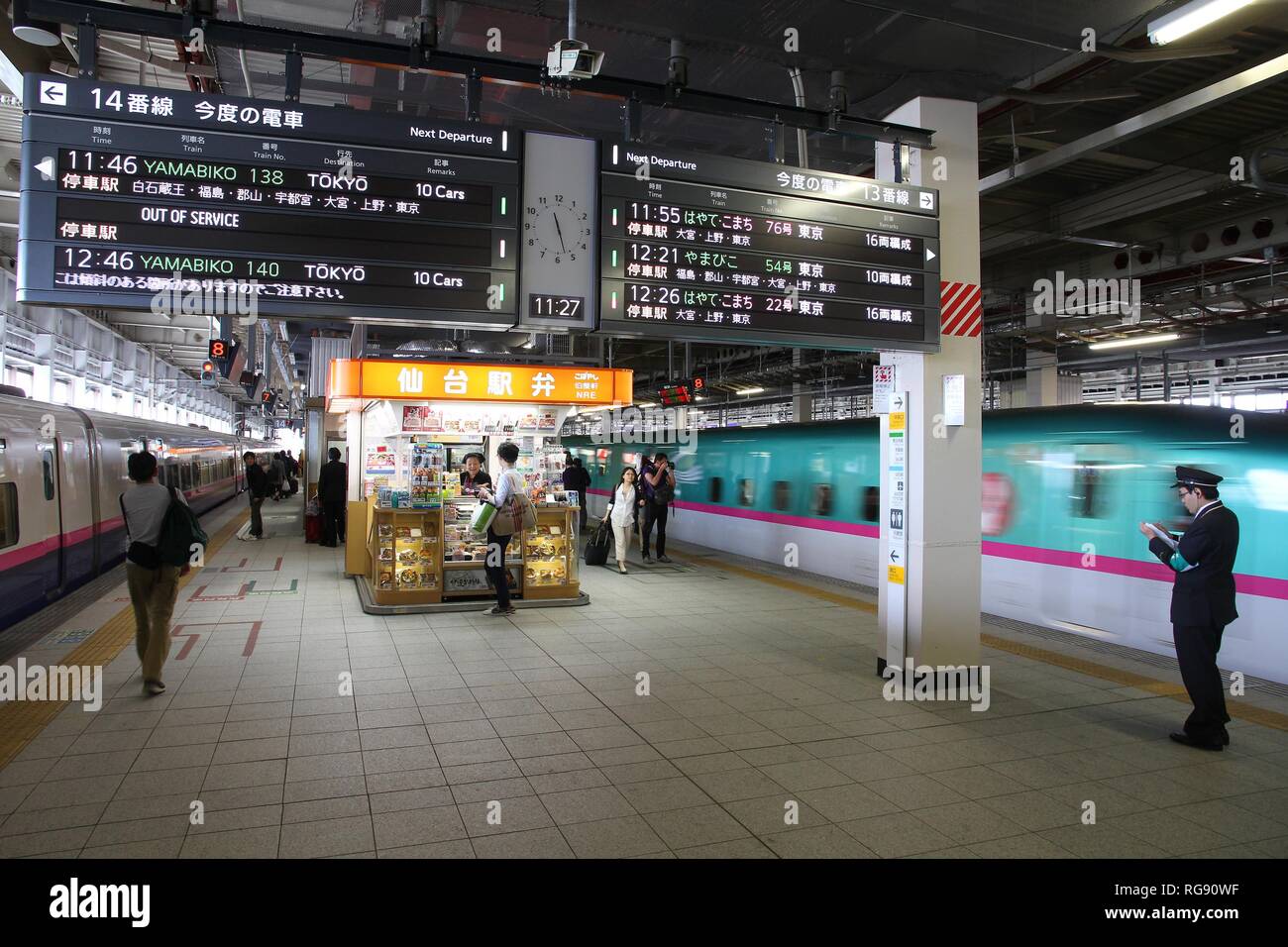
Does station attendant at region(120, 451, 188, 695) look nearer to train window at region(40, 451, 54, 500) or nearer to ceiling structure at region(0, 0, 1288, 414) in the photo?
ceiling structure at region(0, 0, 1288, 414)

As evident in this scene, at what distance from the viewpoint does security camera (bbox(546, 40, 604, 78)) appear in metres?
4.49

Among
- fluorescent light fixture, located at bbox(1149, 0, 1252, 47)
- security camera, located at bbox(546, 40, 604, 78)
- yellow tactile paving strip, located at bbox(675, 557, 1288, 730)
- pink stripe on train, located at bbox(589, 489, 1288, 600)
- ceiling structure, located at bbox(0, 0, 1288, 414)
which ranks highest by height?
ceiling structure, located at bbox(0, 0, 1288, 414)

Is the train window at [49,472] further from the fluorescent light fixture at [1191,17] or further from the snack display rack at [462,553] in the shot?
the fluorescent light fixture at [1191,17]

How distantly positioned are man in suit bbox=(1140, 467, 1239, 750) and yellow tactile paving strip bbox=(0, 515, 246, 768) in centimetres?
712

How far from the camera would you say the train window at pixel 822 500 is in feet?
41.2

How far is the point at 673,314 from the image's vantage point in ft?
17.2

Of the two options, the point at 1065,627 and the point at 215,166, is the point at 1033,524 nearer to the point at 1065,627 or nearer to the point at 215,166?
the point at 1065,627

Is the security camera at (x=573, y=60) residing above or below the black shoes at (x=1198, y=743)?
above

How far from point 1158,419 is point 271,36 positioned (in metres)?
7.90

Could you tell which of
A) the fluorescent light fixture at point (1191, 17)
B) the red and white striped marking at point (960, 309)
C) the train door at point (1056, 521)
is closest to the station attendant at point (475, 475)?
the red and white striped marking at point (960, 309)

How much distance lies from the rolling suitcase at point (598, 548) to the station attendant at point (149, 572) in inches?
303

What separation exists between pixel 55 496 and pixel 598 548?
7.34 m

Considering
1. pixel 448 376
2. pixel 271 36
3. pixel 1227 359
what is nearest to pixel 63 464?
pixel 448 376

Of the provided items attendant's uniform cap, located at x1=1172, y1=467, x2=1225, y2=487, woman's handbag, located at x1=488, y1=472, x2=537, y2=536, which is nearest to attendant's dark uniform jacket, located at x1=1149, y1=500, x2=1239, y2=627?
attendant's uniform cap, located at x1=1172, y1=467, x2=1225, y2=487
